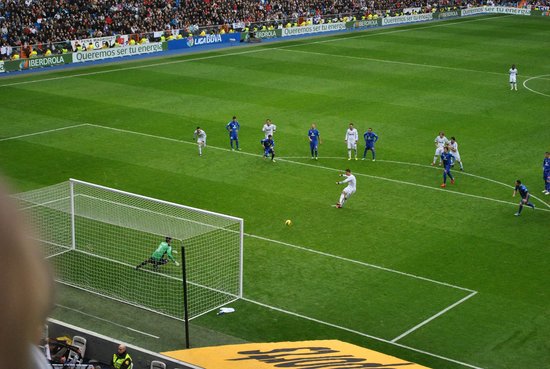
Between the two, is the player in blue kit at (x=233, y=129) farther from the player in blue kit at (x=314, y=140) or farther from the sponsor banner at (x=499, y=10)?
the sponsor banner at (x=499, y=10)

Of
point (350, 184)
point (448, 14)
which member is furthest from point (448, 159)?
point (448, 14)

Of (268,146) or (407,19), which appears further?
(407,19)

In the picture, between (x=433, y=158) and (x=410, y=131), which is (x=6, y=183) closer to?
(x=433, y=158)

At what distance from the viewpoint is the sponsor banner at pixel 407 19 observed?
81.7m

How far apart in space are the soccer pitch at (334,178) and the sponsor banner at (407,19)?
17671 mm

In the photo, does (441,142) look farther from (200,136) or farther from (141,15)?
(141,15)

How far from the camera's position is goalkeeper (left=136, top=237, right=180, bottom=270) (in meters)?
22.3

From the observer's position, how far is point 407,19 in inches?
3314

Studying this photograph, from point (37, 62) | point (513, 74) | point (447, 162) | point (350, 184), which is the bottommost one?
point (350, 184)

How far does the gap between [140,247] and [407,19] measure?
65.3 metres

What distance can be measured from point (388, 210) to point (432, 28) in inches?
2145

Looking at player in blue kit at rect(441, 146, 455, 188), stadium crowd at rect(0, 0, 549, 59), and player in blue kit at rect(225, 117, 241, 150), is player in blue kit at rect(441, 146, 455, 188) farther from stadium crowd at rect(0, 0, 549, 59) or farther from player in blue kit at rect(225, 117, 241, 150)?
stadium crowd at rect(0, 0, 549, 59)

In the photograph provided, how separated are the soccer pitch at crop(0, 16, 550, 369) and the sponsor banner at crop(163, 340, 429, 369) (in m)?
2.38

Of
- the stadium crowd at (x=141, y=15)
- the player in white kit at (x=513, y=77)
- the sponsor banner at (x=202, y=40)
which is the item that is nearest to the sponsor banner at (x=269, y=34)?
the stadium crowd at (x=141, y=15)
